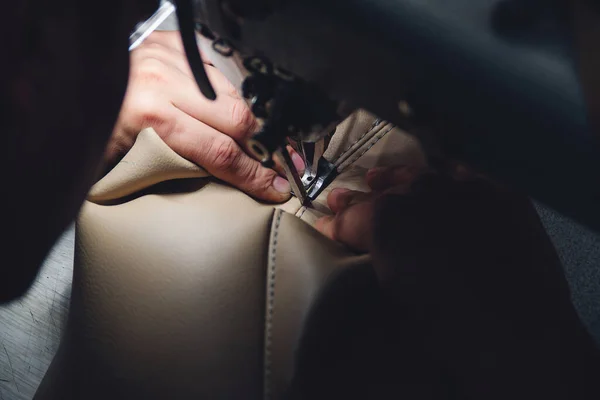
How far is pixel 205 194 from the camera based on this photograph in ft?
2.35

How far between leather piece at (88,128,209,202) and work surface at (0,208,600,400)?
8.7 inches

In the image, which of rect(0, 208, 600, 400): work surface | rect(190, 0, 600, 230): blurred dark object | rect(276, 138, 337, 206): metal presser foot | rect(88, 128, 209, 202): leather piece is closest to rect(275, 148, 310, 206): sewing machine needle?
rect(276, 138, 337, 206): metal presser foot

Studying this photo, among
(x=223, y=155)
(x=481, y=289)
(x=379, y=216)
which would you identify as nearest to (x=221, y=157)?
(x=223, y=155)

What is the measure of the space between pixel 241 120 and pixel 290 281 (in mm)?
218

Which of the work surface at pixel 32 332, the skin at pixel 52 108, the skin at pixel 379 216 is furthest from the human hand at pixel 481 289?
the work surface at pixel 32 332

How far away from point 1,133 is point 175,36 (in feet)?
1.65

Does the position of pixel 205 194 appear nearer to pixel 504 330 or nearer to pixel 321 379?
pixel 321 379

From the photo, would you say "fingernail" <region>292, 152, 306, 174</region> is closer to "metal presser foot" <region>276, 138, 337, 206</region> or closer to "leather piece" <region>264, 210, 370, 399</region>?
"metal presser foot" <region>276, 138, 337, 206</region>

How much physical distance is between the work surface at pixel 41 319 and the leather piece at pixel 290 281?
1.19 ft

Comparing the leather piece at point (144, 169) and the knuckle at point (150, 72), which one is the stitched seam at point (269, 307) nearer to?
the leather piece at point (144, 169)

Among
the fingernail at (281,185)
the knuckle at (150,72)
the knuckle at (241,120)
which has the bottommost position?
the fingernail at (281,185)

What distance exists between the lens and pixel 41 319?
83cm

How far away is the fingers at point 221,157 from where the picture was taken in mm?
702

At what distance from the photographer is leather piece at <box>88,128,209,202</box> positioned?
27.0 inches
